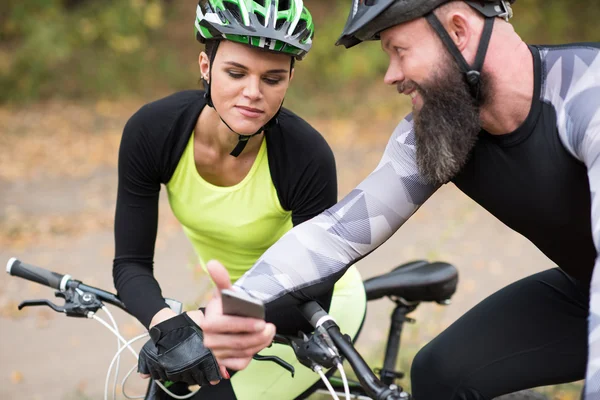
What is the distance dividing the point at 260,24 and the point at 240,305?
123 centimetres

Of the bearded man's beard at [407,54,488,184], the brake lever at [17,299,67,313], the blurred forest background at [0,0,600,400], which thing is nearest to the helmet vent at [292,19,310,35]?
the bearded man's beard at [407,54,488,184]

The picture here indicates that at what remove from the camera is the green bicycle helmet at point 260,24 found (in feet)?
9.28

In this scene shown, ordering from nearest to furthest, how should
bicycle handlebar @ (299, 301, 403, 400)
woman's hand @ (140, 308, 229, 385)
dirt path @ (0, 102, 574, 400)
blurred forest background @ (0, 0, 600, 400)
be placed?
bicycle handlebar @ (299, 301, 403, 400) < woman's hand @ (140, 308, 229, 385) < dirt path @ (0, 102, 574, 400) < blurred forest background @ (0, 0, 600, 400)

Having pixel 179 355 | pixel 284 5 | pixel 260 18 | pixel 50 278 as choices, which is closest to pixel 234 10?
pixel 260 18

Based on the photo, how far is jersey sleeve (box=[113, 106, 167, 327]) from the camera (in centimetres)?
302

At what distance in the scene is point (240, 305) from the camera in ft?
6.78

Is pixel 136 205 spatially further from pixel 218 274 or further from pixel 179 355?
pixel 218 274

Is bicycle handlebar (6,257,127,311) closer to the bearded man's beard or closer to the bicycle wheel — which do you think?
the bearded man's beard

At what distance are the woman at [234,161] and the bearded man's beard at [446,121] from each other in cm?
59

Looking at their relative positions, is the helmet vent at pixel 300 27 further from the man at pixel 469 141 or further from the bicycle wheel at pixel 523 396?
the bicycle wheel at pixel 523 396

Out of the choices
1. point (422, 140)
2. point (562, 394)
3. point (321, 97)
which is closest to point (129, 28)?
point (321, 97)

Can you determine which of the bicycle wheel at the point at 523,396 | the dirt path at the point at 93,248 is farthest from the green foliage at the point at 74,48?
the bicycle wheel at the point at 523,396

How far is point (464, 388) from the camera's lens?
289cm

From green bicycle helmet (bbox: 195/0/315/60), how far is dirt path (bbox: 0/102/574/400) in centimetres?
184
